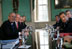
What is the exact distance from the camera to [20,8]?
3.50 meters

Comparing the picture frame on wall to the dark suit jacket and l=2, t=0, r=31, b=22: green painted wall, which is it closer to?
l=2, t=0, r=31, b=22: green painted wall

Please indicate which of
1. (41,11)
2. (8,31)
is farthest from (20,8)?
(8,31)

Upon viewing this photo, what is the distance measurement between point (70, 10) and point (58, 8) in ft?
1.06

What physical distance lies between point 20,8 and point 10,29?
0.56 m

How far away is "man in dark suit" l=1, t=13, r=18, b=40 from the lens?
3.19m

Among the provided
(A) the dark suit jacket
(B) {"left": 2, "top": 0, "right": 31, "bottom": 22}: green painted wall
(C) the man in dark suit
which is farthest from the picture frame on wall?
(A) the dark suit jacket

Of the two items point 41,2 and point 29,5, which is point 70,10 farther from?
point 29,5

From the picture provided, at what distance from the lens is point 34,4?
355 centimetres

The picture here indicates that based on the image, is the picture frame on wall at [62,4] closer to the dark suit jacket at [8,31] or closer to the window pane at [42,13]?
the window pane at [42,13]

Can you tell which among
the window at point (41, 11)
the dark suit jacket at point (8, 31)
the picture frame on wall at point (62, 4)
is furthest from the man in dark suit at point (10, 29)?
the picture frame on wall at point (62, 4)

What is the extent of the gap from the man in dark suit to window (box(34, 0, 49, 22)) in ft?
1.81

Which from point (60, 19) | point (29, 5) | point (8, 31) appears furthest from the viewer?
point (60, 19)

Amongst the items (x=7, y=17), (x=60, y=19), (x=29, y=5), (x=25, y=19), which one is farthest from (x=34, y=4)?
(x=60, y=19)

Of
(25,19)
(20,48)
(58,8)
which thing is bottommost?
(20,48)
